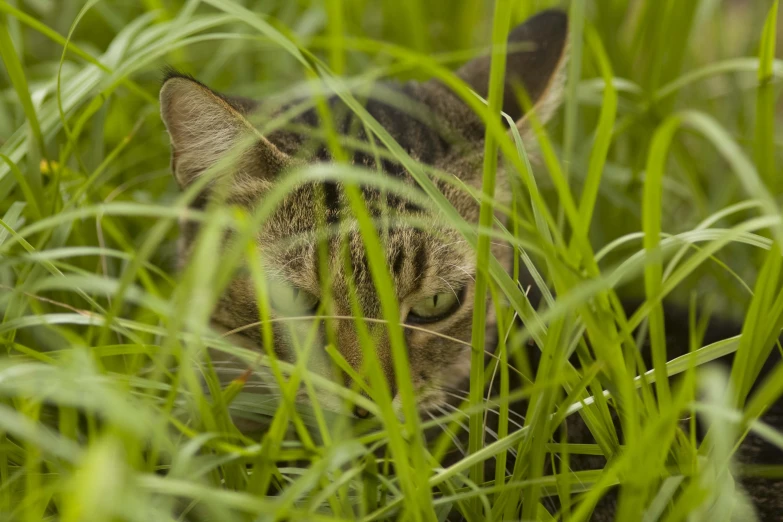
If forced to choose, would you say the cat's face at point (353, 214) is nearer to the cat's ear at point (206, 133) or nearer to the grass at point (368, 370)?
the cat's ear at point (206, 133)

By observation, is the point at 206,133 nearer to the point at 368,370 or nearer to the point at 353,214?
the point at 353,214

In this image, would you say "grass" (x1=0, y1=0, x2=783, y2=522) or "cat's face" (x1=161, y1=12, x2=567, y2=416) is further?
"cat's face" (x1=161, y1=12, x2=567, y2=416)

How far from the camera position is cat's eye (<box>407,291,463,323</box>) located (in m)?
1.36

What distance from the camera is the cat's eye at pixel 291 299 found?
1230mm

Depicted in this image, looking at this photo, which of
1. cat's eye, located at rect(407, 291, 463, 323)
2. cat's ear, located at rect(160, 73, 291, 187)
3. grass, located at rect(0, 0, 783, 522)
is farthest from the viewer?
cat's eye, located at rect(407, 291, 463, 323)

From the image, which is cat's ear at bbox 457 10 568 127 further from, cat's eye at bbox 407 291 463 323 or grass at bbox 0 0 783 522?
cat's eye at bbox 407 291 463 323

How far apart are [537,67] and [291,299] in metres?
0.71

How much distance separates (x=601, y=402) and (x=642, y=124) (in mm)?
1137

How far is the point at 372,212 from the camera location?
128 cm

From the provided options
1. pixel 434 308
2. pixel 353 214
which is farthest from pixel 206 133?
pixel 434 308

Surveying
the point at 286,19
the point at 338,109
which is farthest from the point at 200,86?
the point at 286,19

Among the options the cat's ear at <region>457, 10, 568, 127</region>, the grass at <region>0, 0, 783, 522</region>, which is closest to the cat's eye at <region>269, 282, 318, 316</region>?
the grass at <region>0, 0, 783, 522</region>

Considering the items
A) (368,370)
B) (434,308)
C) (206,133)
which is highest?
(206,133)

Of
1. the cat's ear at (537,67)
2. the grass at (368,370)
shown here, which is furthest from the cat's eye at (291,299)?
the cat's ear at (537,67)
